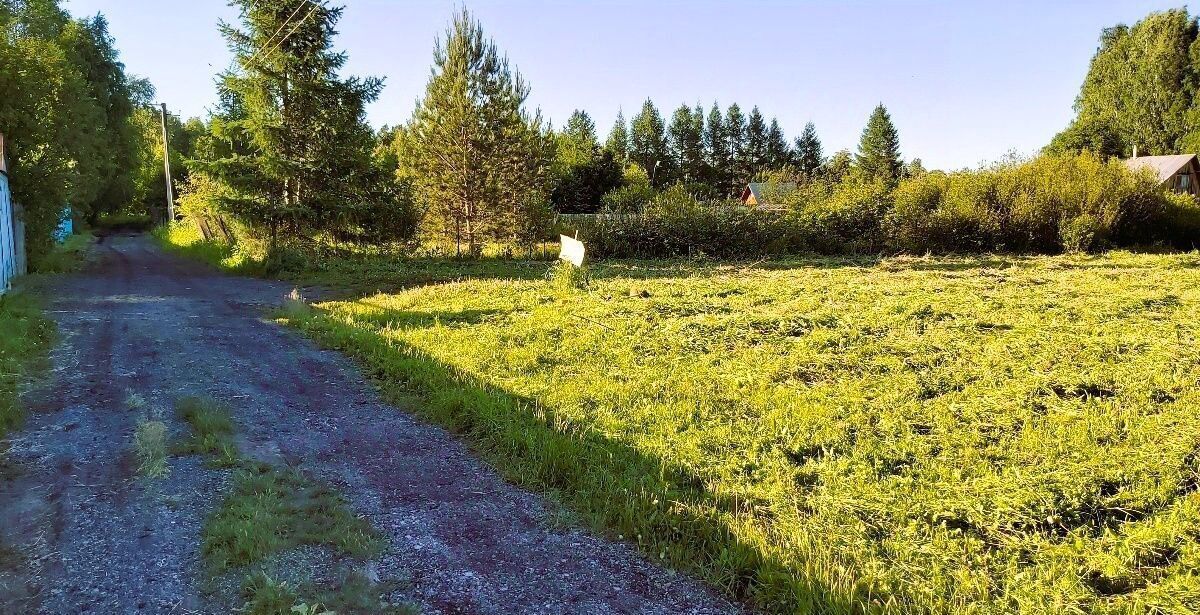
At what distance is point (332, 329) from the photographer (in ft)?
26.8

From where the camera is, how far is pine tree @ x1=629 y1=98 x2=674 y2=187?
6544cm

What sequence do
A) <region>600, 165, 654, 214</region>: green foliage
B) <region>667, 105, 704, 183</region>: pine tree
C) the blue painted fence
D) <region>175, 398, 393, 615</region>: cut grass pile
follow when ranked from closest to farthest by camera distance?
<region>175, 398, 393, 615</region>: cut grass pile
the blue painted fence
<region>600, 165, 654, 214</region>: green foliage
<region>667, 105, 704, 183</region>: pine tree

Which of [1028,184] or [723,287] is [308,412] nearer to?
[723,287]

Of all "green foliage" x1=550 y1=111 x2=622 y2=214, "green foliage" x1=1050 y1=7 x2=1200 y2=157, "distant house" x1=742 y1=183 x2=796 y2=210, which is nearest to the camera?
"distant house" x1=742 y1=183 x2=796 y2=210

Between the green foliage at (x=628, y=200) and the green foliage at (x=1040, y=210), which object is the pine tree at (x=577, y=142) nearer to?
the green foliage at (x=628, y=200)

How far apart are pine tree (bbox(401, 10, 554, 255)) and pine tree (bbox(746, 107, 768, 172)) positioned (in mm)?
58217

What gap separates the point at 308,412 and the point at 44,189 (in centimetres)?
1483

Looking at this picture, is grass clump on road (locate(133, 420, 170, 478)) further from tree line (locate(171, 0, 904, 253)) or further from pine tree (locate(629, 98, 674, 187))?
pine tree (locate(629, 98, 674, 187))

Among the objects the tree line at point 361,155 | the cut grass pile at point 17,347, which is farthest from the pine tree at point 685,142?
the cut grass pile at point 17,347

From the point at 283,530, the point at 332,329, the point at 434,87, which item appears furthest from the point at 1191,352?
the point at 434,87

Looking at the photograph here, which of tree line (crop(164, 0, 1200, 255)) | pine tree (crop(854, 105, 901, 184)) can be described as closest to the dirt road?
tree line (crop(164, 0, 1200, 255))

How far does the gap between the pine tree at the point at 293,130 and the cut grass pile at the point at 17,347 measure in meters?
6.14

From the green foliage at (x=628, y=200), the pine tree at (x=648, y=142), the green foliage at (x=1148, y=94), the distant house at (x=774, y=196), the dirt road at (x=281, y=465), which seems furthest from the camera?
the pine tree at (x=648, y=142)

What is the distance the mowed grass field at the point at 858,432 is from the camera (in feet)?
9.37
